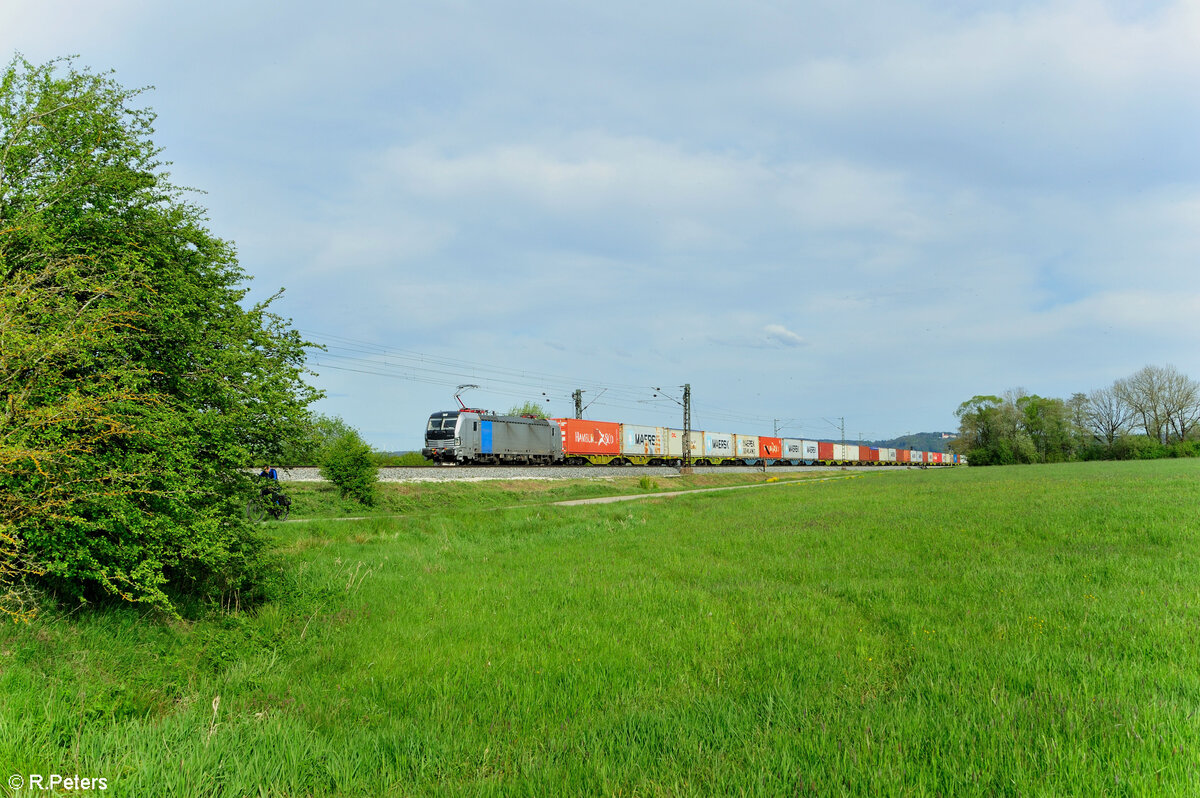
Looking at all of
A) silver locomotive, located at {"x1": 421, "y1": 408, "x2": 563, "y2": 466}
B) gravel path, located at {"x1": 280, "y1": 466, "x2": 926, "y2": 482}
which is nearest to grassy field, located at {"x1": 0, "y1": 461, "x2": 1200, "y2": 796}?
gravel path, located at {"x1": 280, "y1": 466, "x2": 926, "y2": 482}

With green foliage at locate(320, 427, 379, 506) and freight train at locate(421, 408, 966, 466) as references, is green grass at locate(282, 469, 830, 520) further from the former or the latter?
freight train at locate(421, 408, 966, 466)

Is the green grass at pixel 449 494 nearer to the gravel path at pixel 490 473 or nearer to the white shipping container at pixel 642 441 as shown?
the gravel path at pixel 490 473

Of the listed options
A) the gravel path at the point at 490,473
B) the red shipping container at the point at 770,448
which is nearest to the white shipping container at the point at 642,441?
the gravel path at the point at 490,473

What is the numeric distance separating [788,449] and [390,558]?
71.6 meters

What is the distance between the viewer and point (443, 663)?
21.7 feet

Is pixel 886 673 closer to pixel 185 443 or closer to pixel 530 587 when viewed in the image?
pixel 530 587

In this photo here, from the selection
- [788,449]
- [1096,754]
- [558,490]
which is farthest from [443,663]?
[788,449]

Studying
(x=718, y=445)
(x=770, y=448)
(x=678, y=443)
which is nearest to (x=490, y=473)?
(x=678, y=443)

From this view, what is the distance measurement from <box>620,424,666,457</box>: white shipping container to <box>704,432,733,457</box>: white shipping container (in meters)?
6.00

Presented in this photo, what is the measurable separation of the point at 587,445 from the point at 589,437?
0.73 m

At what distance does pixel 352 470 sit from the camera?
27031 mm

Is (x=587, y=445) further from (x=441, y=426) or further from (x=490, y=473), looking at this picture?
(x=490, y=473)

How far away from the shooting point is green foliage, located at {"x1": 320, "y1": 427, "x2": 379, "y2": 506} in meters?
26.8

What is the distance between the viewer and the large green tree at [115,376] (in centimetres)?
629
